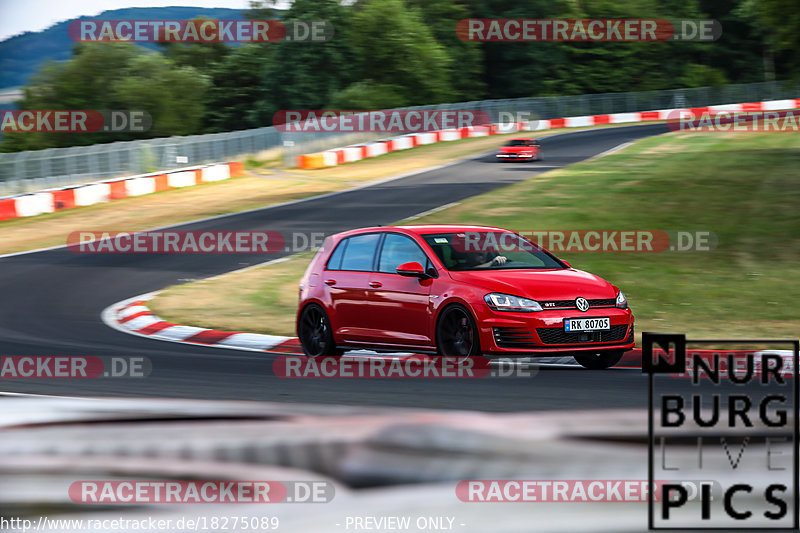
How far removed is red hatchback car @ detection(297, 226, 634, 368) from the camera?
33.9 feet

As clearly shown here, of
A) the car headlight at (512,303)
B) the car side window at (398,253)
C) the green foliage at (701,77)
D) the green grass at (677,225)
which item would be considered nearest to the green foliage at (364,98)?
the green foliage at (701,77)

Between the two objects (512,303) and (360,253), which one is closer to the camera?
(512,303)

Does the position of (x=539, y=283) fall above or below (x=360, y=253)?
below

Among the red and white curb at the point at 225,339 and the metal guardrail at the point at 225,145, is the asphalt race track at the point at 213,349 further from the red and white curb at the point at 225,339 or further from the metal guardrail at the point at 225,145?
the metal guardrail at the point at 225,145

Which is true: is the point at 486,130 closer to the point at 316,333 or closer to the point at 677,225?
the point at 677,225

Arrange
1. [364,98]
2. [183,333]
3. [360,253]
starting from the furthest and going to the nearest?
1. [364,98]
2. [183,333]
3. [360,253]

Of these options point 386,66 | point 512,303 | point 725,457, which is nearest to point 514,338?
point 512,303

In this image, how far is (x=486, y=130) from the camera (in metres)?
55.0

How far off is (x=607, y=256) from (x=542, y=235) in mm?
2545

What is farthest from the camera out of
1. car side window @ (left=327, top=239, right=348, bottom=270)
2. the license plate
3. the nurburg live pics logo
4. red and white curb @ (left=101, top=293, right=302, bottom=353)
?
red and white curb @ (left=101, top=293, right=302, bottom=353)

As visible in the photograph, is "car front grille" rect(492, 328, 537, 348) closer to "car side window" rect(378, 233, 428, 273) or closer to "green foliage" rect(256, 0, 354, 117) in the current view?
"car side window" rect(378, 233, 428, 273)

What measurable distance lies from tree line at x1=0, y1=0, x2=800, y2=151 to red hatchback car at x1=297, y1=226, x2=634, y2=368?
50562 millimetres

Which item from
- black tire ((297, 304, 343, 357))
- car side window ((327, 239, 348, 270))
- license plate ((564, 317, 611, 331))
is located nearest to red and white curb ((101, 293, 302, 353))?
black tire ((297, 304, 343, 357))

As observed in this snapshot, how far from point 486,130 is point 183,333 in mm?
42223
